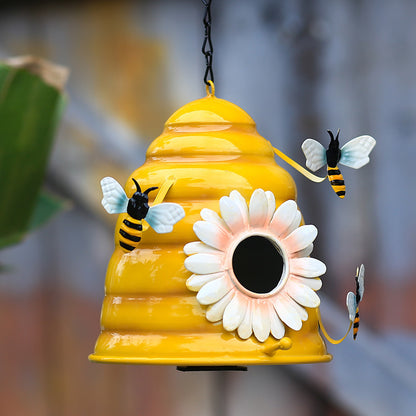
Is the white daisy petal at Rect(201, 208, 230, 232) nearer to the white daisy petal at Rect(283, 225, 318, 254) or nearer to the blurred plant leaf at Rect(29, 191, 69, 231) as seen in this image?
the white daisy petal at Rect(283, 225, 318, 254)

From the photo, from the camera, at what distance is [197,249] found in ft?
4.92

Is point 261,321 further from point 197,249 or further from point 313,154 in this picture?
point 313,154

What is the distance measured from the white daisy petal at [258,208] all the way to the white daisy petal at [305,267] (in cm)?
8

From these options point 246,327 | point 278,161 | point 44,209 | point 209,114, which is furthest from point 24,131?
point 246,327

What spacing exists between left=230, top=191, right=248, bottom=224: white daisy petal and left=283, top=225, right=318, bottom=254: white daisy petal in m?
0.08

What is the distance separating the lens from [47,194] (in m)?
2.35

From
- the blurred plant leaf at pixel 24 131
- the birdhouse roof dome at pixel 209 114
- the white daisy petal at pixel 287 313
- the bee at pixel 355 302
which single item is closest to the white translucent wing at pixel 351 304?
the bee at pixel 355 302

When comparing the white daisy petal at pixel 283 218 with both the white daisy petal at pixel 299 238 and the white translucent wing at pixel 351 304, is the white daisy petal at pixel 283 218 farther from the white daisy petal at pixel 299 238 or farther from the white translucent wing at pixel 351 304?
the white translucent wing at pixel 351 304

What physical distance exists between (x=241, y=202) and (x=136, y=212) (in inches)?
6.3

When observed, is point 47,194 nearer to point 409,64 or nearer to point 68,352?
point 68,352

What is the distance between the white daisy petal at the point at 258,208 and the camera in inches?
59.2

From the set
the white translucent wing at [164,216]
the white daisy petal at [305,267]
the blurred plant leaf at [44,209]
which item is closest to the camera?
the white translucent wing at [164,216]

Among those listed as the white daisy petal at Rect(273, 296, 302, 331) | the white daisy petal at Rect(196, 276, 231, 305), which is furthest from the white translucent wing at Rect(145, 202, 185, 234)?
the white daisy petal at Rect(273, 296, 302, 331)

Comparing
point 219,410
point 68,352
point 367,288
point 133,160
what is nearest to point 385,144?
point 367,288
